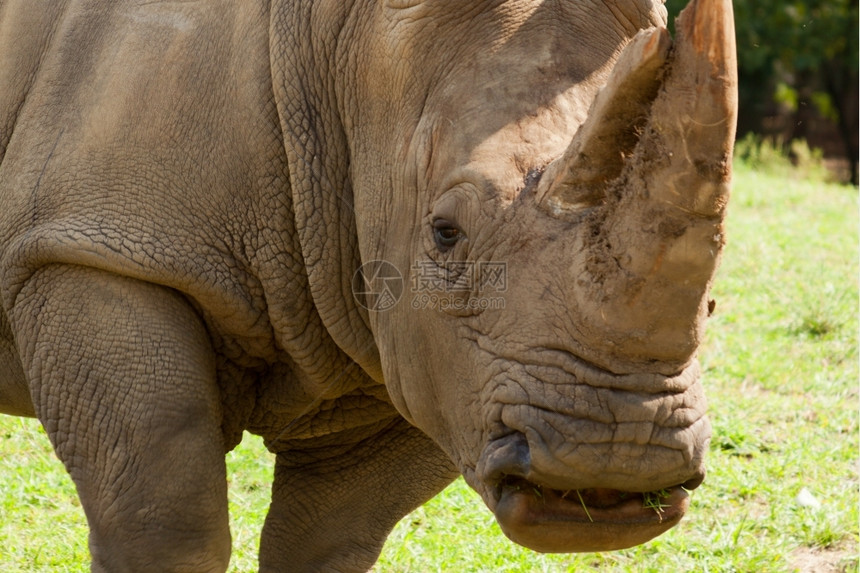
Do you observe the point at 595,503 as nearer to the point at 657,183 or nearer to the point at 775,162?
the point at 657,183

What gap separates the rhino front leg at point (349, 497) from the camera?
4559mm

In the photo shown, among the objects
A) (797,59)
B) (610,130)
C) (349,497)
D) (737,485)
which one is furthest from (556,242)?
(797,59)

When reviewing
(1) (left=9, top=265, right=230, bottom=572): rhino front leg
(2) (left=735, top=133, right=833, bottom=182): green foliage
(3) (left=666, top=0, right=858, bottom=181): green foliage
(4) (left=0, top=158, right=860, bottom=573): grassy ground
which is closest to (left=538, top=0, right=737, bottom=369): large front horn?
(1) (left=9, top=265, right=230, bottom=572): rhino front leg

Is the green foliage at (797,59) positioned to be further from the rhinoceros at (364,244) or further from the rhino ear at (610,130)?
the rhino ear at (610,130)

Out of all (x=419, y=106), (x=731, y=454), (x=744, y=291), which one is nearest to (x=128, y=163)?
(x=419, y=106)

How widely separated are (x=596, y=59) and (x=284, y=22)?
1.03 metres

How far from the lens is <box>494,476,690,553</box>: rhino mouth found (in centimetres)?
300

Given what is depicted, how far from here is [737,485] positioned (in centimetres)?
550

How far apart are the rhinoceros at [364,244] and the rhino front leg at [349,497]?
0.29m

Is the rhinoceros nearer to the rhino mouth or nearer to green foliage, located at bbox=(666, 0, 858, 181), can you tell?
the rhino mouth

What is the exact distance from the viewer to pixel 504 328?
3.09 metres

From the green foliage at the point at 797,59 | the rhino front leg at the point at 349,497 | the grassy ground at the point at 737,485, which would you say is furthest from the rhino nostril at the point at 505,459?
the green foliage at the point at 797,59

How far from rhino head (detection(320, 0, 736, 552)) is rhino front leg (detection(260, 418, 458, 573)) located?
0.99m

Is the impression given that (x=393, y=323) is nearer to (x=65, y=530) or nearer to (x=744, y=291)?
(x=65, y=530)
